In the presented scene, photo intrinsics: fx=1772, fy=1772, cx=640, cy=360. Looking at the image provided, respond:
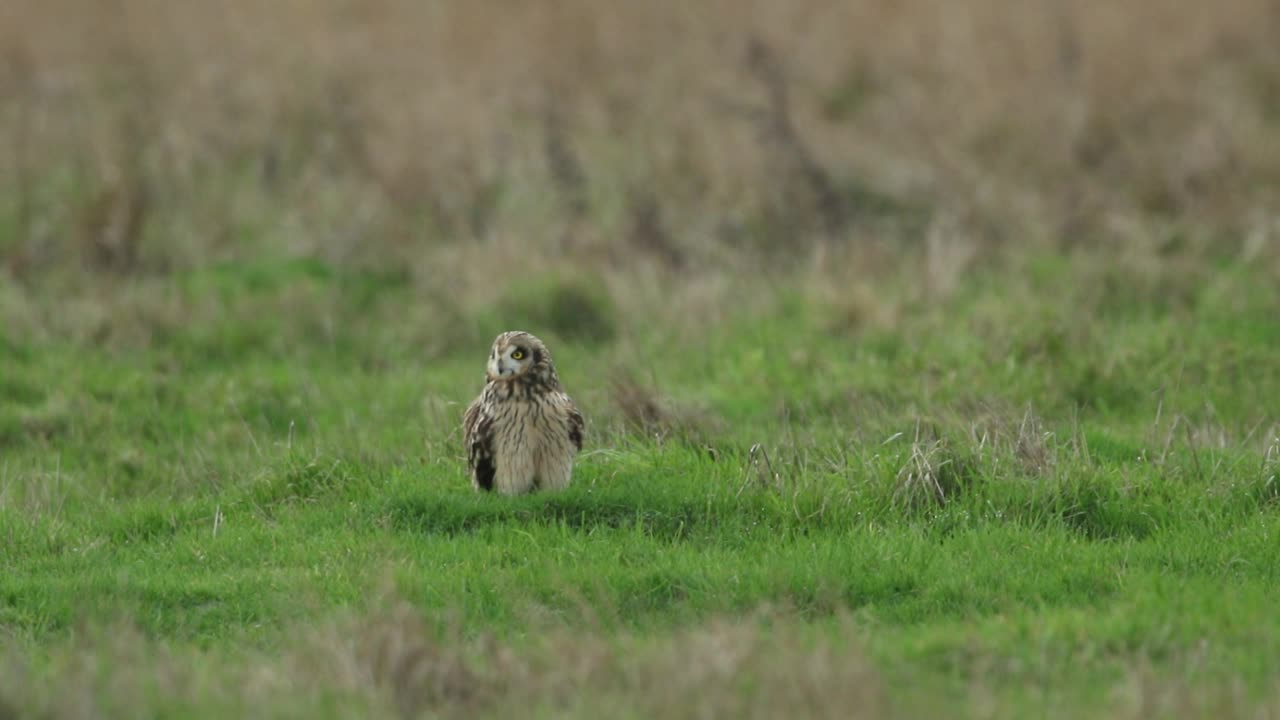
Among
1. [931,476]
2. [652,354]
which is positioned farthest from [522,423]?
[652,354]

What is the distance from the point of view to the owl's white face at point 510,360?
8.55 m

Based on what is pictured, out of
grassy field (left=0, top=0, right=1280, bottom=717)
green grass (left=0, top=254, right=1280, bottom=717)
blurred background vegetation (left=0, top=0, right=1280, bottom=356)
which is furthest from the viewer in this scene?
blurred background vegetation (left=0, top=0, right=1280, bottom=356)

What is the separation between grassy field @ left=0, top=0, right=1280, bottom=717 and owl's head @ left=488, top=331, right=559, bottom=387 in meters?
0.64

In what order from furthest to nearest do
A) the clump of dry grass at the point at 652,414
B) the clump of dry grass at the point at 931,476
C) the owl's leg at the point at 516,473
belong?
the clump of dry grass at the point at 652,414, the clump of dry grass at the point at 931,476, the owl's leg at the point at 516,473

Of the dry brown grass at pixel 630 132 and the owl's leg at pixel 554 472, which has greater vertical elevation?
the dry brown grass at pixel 630 132

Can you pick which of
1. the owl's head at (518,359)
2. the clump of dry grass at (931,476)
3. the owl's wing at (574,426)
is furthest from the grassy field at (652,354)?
the owl's head at (518,359)

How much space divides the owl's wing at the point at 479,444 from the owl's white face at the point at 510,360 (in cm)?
25

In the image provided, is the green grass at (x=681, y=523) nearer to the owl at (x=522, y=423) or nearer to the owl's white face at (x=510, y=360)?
the owl at (x=522, y=423)

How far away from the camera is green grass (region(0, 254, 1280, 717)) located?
6.38m

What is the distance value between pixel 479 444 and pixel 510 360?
49cm

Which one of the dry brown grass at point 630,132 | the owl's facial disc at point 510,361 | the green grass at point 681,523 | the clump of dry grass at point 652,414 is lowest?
the green grass at point 681,523

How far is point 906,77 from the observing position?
21.0 metres

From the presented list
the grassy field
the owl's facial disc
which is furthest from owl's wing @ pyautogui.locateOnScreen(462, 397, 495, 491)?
the owl's facial disc

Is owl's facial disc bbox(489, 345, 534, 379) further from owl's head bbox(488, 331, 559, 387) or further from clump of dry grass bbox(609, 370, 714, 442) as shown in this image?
clump of dry grass bbox(609, 370, 714, 442)
